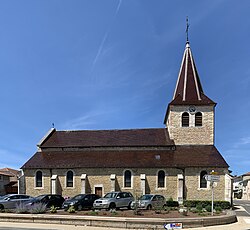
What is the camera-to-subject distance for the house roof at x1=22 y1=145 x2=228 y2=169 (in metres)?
29.9

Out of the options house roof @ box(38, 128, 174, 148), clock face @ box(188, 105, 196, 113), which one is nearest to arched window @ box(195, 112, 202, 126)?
clock face @ box(188, 105, 196, 113)

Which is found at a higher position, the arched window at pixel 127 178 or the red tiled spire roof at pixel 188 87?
the red tiled spire roof at pixel 188 87

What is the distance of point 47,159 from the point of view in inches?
1302

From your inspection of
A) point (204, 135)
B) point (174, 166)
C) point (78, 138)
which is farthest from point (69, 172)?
point (204, 135)

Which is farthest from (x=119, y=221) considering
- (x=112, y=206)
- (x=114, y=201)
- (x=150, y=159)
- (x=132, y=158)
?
(x=132, y=158)

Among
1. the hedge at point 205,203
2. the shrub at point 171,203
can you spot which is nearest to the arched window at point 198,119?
the hedge at point 205,203

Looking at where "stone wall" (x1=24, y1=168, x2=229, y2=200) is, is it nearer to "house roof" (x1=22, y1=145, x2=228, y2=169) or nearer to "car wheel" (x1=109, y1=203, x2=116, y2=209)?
"house roof" (x1=22, y1=145, x2=228, y2=169)

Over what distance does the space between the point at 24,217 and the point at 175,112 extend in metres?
21.9

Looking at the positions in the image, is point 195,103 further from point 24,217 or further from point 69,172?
point 24,217

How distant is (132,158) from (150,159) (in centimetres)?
208

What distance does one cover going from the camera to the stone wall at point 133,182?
2912 cm

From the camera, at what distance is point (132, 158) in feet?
104

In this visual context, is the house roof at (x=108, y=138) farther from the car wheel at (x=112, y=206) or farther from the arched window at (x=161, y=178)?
the car wheel at (x=112, y=206)

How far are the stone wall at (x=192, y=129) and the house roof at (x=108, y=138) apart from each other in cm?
132
